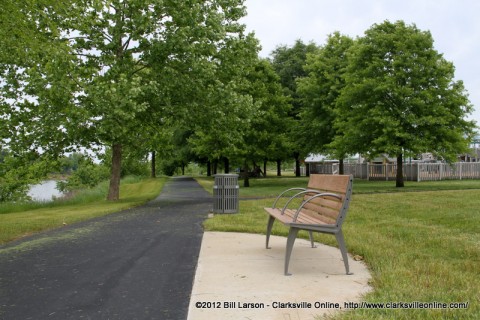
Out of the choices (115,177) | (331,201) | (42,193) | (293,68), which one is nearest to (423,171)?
(293,68)

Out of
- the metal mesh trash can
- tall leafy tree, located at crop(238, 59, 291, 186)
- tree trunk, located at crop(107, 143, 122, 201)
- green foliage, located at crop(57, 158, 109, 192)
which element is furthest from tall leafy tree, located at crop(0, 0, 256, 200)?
green foliage, located at crop(57, 158, 109, 192)

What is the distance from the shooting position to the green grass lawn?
3.96 metres

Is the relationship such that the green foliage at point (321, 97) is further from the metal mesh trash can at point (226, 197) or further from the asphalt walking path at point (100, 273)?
the asphalt walking path at point (100, 273)

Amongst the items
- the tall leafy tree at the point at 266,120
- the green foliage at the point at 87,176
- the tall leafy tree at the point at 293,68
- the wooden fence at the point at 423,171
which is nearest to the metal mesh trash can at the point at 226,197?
the tall leafy tree at the point at 266,120

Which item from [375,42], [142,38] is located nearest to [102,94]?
[142,38]

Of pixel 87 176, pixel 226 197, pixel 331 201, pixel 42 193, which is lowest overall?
pixel 42 193

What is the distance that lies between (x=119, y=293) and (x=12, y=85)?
1506 cm

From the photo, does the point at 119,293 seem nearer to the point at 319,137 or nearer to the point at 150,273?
the point at 150,273

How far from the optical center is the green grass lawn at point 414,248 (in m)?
3.96

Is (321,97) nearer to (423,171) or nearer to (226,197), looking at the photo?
(423,171)

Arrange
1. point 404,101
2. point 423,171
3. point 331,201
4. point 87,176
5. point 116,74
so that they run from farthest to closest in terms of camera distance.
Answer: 1. point 87,176
2. point 423,171
3. point 404,101
4. point 116,74
5. point 331,201

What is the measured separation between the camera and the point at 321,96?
1088 inches

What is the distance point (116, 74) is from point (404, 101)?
1412 cm

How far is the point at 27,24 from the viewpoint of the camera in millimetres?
8742
